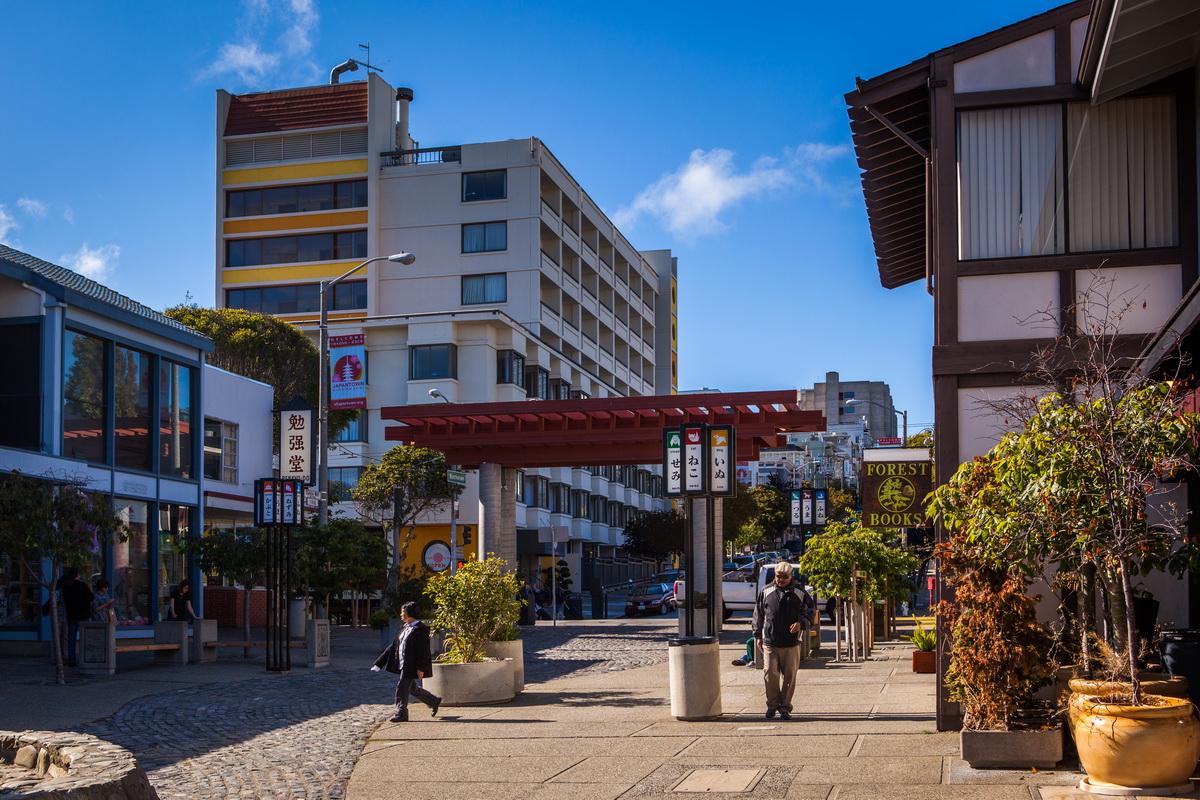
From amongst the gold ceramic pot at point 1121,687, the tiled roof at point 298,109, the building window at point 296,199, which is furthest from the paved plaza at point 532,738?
the tiled roof at point 298,109

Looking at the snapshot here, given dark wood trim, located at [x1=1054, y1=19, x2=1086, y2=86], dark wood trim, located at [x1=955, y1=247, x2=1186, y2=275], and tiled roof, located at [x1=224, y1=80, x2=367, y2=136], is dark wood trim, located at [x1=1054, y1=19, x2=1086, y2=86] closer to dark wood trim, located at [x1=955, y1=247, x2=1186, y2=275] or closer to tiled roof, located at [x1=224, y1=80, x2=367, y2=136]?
dark wood trim, located at [x1=955, y1=247, x2=1186, y2=275]

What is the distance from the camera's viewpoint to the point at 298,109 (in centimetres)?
6475

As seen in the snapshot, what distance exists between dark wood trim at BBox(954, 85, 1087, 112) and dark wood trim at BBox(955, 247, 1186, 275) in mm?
1510

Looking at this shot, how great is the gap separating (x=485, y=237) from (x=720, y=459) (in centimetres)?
4742

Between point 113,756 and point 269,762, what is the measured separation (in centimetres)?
497

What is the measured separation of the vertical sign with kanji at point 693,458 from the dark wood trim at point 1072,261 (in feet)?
13.9

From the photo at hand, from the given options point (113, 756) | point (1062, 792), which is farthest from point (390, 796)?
point (1062, 792)

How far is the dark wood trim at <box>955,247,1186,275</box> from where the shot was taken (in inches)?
470

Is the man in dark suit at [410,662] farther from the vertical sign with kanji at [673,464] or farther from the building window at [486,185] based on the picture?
the building window at [486,185]

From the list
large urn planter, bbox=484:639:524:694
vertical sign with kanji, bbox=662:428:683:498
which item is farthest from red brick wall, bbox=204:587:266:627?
vertical sign with kanji, bbox=662:428:683:498

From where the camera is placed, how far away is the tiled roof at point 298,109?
211ft

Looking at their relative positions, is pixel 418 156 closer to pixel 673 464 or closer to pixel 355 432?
pixel 355 432

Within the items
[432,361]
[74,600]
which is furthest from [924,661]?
[432,361]

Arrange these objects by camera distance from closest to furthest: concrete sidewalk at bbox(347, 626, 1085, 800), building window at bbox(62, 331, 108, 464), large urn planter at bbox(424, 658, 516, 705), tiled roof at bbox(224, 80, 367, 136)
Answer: concrete sidewalk at bbox(347, 626, 1085, 800), large urn planter at bbox(424, 658, 516, 705), building window at bbox(62, 331, 108, 464), tiled roof at bbox(224, 80, 367, 136)
